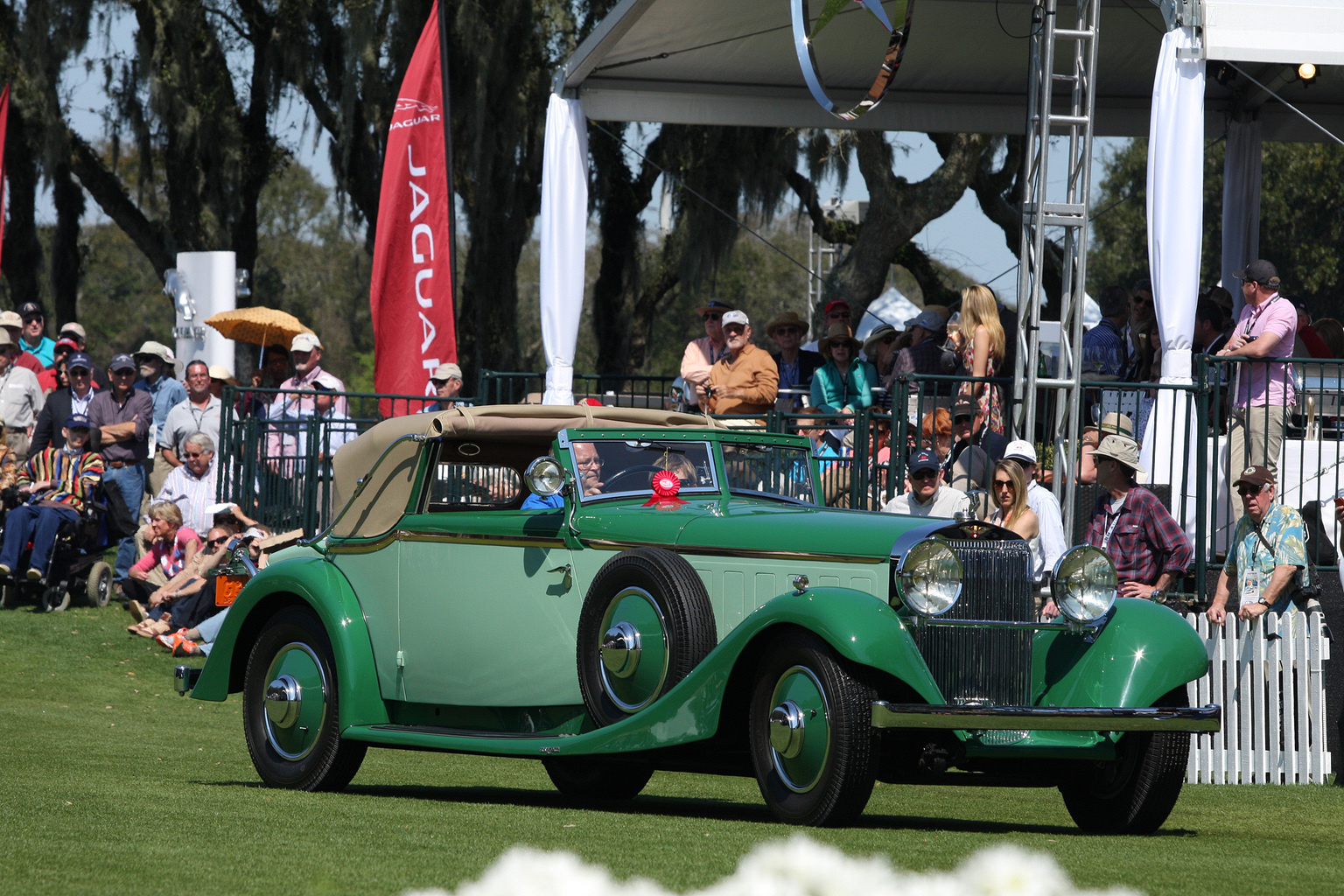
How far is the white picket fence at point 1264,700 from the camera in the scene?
9.62m

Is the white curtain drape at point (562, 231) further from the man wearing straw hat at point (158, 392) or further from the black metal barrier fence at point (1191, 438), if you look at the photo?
the man wearing straw hat at point (158, 392)

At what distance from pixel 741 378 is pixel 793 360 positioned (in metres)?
2.59

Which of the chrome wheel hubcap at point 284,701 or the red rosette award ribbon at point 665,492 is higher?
the red rosette award ribbon at point 665,492

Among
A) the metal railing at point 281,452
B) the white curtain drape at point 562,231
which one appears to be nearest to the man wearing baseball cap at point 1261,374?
the white curtain drape at point 562,231

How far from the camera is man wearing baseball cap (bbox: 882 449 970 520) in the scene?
9.98 metres

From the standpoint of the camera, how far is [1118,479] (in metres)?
10.1

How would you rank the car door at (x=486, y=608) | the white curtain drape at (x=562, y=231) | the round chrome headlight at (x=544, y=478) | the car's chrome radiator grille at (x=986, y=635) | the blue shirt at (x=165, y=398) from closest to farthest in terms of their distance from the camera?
the car's chrome radiator grille at (x=986, y=635) < the round chrome headlight at (x=544, y=478) < the car door at (x=486, y=608) < the white curtain drape at (x=562, y=231) < the blue shirt at (x=165, y=398)

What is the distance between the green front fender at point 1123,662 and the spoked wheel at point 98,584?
1120cm

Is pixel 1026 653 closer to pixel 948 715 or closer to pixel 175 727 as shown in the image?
pixel 948 715

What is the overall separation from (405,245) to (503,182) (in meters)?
7.16

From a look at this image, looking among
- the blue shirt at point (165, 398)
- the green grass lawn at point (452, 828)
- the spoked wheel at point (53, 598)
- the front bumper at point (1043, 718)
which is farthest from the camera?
the blue shirt at point (165, 398)

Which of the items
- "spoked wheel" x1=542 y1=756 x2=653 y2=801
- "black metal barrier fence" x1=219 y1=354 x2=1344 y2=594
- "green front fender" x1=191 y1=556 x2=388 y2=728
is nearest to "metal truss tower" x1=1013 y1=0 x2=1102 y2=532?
"black metal barrier fence" x1=219 y1=354 x2=1344 y2=594

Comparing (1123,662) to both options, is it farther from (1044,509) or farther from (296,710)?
(296,710)

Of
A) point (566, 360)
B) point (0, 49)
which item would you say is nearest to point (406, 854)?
point (566, 360)
